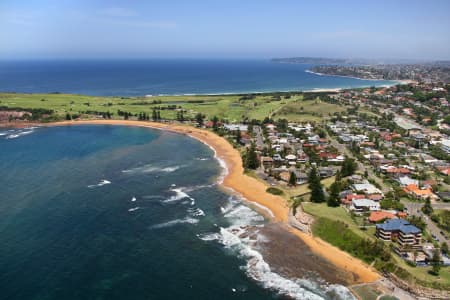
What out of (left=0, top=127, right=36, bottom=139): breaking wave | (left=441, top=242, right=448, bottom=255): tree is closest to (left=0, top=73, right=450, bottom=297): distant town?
(left=441, top=242, right=448, bottom=255): tree

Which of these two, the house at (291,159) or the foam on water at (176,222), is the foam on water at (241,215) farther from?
the house at (291,159)

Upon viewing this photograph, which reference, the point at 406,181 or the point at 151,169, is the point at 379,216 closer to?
the point at 406,181

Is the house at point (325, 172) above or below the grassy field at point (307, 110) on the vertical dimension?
below

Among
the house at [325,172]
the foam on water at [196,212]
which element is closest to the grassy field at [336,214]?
the house at [325,172]

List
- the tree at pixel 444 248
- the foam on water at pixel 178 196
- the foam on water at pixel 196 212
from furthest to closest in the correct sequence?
the foam on water at pixel 178 196 → the foam on water at pixel 196 212 → the tree at pixel 444 248

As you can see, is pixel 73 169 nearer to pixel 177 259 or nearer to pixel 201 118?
pixel 177 259

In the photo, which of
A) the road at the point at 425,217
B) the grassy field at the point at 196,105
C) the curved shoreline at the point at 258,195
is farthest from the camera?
the grassy field at the point at 196,105

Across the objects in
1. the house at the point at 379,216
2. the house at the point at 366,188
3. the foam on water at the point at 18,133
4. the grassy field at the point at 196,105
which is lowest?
the house at the point at 379,216

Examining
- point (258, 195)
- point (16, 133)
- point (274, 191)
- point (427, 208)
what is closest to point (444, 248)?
point (427, 208)
